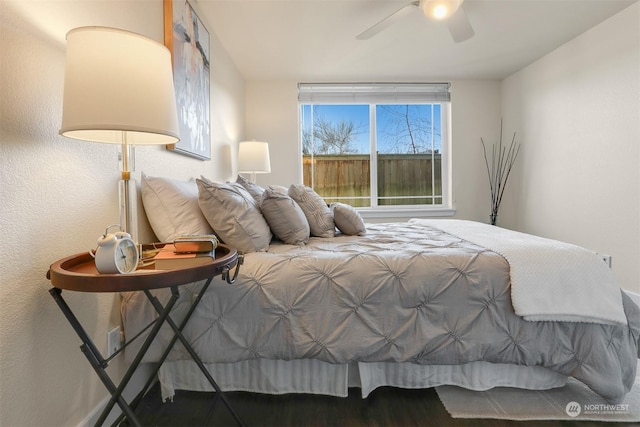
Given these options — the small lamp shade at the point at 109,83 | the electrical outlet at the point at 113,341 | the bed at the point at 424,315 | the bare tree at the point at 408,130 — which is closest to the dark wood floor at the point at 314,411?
the bed at the point at 424,315

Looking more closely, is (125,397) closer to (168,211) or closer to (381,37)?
(168,211)

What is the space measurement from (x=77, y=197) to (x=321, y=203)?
1360 mm

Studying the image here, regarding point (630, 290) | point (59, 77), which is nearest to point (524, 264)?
point (59, 77)

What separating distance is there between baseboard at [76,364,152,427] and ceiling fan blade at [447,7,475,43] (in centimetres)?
274

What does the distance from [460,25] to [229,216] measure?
2.09 meters

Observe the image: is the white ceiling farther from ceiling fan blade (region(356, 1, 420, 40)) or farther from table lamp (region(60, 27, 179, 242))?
table lamp (region(60, 27, 179, 242))

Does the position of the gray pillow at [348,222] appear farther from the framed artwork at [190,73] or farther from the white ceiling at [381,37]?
the white ceiling at [381,37]

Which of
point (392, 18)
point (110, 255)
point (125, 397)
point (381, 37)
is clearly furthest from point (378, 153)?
point (110, 255)

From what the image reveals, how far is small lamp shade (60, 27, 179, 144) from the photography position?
907 millimetres

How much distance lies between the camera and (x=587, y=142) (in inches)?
117

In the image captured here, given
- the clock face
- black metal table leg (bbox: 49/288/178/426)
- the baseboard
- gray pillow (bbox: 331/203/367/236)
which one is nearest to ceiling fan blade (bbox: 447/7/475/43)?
gray pillow (bbox: 331/203/367/236)

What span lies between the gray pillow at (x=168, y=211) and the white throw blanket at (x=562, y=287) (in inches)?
54.8

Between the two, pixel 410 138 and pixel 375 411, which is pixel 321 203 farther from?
pixel 410 138

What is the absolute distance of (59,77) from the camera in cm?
111
